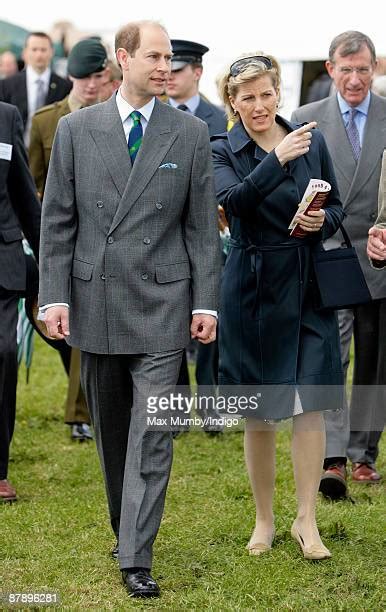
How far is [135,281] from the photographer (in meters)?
5.23

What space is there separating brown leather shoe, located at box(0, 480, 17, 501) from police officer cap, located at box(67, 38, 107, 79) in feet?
9.05

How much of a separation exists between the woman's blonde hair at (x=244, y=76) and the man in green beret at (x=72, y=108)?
2.76 metres

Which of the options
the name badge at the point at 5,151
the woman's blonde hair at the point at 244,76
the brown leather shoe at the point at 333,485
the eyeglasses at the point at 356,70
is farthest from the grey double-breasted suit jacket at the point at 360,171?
the name badge at the point at 5,151

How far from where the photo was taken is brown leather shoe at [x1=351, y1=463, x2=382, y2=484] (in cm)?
711

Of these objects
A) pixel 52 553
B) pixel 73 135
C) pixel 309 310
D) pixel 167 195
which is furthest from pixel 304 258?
pixel 52 553

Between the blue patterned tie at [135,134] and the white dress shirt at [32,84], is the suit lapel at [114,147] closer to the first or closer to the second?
the blue patterned tie at [135,134]

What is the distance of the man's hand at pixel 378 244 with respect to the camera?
18.1 feet

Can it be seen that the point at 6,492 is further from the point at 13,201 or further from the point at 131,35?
the point at 131,35

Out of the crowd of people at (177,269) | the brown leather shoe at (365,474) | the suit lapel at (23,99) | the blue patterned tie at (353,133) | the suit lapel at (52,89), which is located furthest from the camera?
the suit lapel at (23,99)

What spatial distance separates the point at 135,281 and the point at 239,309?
24.5 inches

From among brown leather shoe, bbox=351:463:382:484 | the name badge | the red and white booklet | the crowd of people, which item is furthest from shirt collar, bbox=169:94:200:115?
the red and white booklet

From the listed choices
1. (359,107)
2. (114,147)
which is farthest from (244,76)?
(359,107)

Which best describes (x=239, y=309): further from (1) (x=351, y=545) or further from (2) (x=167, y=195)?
(1) (x=351, y=545)

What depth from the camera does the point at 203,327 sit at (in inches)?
207
